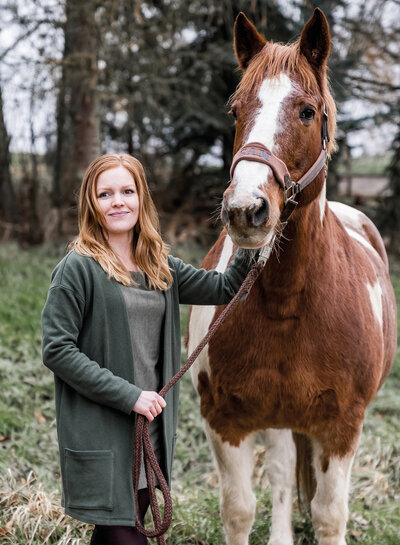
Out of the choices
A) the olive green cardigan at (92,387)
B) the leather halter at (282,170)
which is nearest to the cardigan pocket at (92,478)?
the olive green cardigan at (92,387)

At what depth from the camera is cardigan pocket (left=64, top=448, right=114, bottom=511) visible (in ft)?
6.00

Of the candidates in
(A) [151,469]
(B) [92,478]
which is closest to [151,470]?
(A) [151,469]

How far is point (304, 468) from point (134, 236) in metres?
1.71

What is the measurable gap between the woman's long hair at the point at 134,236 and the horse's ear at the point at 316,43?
76 cm

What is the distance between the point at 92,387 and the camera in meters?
1.78

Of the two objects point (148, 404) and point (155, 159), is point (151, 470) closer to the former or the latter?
point (148, 404)

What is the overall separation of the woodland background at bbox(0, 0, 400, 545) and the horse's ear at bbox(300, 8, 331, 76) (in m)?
2.36

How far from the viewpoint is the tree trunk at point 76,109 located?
705cm

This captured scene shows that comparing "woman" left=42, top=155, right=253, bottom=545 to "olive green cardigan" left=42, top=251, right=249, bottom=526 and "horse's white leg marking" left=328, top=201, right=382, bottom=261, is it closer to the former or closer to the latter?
"olive green cardigan" left=42, top=251, right=249, bottom=526

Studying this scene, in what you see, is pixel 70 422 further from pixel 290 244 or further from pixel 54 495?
pixel 54 495

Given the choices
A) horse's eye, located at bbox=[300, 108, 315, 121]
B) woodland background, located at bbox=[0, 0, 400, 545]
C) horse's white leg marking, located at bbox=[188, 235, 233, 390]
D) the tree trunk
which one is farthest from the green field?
the tree trunk

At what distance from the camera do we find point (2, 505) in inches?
118

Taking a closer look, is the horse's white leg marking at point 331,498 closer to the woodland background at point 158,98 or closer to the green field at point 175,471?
the green field at point 175,471

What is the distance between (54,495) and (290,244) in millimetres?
2032
